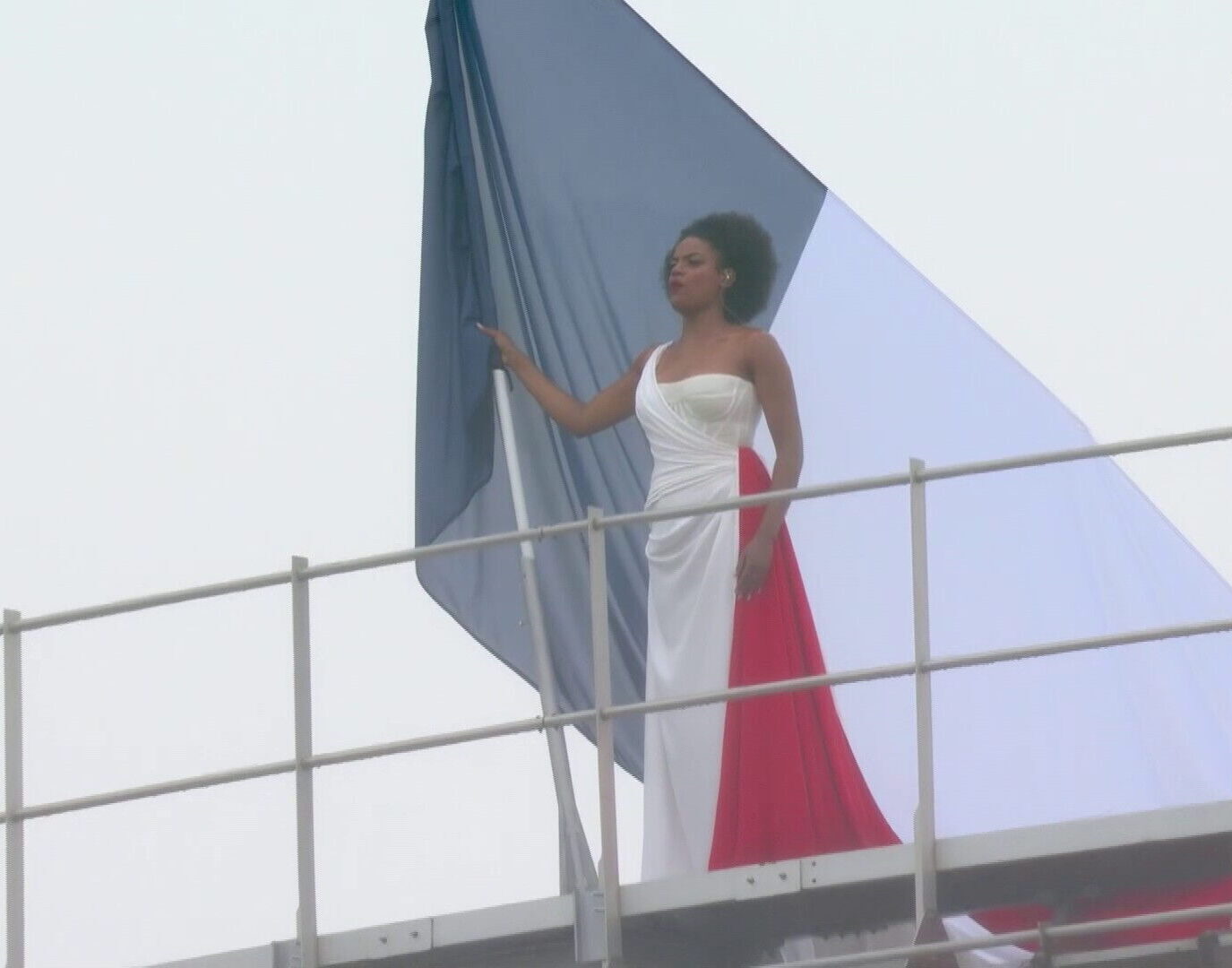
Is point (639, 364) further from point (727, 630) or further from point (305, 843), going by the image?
point (305, 843)

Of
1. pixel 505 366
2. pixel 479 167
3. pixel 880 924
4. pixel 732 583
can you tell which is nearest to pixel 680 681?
pixel 732 583

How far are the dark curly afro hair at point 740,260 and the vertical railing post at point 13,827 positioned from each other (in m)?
2.62

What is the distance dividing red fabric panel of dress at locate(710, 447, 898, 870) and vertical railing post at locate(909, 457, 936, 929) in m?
0.62

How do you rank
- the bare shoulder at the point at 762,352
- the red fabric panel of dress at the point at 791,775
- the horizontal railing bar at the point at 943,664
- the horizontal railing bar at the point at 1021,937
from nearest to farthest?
1. the horizontal railing bar at the point at 1021,937
2. the horizontal railing bar at the point at 943,664
3. the red fabric panel of dress at the point at 791,775
4. the bare shoulder at the point at 762,352

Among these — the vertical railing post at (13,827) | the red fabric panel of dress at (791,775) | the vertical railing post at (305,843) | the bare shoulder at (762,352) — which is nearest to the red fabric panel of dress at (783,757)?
the red fabric panel of dress at (791,775)

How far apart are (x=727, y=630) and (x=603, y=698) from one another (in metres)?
0.88

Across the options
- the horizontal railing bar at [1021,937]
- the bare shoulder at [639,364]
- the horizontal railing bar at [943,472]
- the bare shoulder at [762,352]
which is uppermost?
the bare shoulder at [639,364]

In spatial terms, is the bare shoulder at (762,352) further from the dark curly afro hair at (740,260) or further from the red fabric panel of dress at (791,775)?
the red fabric panel of dress at (791,775)

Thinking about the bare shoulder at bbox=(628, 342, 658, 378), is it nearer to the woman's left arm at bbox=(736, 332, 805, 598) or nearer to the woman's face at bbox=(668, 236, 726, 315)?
the woman's face at bbox=(668, 236, 726, 315)

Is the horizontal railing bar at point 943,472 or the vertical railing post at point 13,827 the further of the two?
the vertical railing post at point 13,827

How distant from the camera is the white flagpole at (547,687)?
962 cm

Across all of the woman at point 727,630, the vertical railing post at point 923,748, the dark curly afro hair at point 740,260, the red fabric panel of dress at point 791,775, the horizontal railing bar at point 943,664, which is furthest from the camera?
the dark curly afro hair at point 740,260

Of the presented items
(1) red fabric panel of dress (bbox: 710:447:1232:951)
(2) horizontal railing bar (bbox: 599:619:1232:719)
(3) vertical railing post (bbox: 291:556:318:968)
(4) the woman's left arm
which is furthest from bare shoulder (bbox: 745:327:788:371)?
(3) vertical railing post (bbox: 291:556:318:968)

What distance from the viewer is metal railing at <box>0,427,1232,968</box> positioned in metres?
8.70
